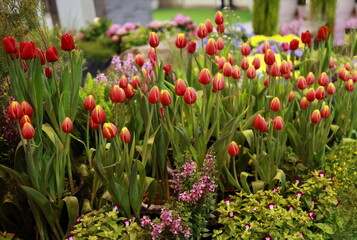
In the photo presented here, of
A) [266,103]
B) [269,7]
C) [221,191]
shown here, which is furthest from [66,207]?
[269,7]

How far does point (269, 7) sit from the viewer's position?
21.1 ft

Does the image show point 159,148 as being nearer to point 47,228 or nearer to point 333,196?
point 47,228

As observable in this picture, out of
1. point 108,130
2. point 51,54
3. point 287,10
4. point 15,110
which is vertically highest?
point 51,54

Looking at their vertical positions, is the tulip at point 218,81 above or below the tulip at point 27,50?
below

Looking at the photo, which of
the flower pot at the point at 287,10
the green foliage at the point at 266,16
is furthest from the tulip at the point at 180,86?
the flower pot at the point at 287,10

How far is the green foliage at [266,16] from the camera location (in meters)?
6.41

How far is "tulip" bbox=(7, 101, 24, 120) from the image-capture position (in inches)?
61.9

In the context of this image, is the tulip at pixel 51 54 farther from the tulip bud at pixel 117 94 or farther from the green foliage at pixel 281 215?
the green foliage at pixel 281 215

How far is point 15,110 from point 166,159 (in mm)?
791

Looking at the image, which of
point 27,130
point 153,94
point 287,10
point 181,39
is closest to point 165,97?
point 153,94

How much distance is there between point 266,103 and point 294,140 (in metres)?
0.22

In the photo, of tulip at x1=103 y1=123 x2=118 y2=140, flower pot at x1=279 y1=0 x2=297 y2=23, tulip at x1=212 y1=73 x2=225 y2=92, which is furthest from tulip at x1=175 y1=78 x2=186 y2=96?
flower pot at x1=279 y1=0 x2=297 y2=23

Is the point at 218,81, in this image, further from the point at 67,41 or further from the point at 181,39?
the point at 67,41

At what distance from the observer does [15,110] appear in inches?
62.3
